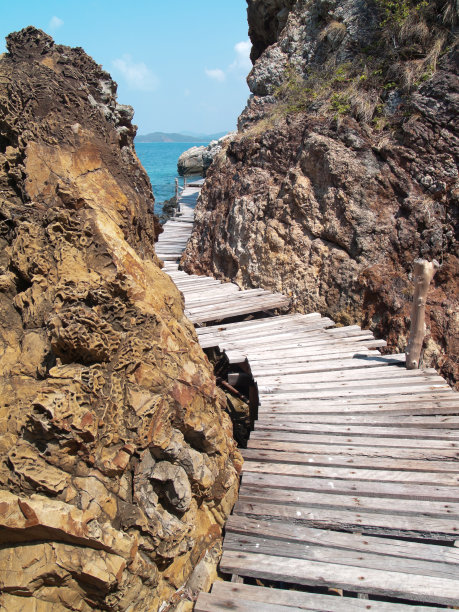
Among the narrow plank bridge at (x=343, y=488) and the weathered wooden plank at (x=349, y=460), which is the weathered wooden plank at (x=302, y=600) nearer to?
the narrow plank bridge at (x=343, y=488)

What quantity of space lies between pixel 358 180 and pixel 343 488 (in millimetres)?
5714

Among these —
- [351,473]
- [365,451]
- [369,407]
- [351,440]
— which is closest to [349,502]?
[351,473]

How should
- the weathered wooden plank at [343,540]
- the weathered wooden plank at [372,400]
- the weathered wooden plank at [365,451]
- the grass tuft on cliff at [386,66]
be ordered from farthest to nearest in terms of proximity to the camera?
the grass tuft on cliff at [386,66]
the weathered wooden plank at [372,400]
the weathered wooden plank at [365,451]
the weathered wooden plank at [343,540]

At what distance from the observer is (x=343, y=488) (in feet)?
13.8

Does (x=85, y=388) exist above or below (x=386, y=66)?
below

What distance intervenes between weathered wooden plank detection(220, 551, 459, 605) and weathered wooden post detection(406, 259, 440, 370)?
321 centimetres

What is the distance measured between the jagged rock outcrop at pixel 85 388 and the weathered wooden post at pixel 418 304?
2.95 metres

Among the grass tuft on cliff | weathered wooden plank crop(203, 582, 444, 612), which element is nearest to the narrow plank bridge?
weathered wooden plank crop(203, 582, 444, 612)

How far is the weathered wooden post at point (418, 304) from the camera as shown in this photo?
587 cm

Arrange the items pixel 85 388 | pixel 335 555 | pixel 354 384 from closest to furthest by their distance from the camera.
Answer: pixel 85 388, pixel 335 555, pixel 354 384

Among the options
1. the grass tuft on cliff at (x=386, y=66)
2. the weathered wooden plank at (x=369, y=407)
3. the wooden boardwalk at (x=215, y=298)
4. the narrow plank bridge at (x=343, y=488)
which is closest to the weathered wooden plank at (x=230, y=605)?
the narrow plank bridge at (x=343, y=488)

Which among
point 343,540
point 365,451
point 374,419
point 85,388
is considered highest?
point 85,388

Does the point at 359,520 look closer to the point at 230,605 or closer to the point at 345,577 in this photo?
the point at 345,577

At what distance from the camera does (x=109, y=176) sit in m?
4.33
